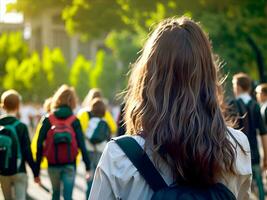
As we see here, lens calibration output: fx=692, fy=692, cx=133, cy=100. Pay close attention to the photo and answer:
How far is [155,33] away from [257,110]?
6208mm

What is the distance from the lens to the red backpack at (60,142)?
855 cm

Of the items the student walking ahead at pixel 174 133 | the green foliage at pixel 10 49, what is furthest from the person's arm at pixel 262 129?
the green foliage at pixel 10 49

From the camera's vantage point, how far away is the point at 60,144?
28.2 feet

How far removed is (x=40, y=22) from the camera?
95.1 meters

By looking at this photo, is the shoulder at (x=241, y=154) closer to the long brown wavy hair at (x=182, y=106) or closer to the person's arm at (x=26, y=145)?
the long brown wavy hair at (x=182, y=106)

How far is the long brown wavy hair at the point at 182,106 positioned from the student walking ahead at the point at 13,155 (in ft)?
17.2

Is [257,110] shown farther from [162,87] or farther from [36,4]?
[36,4]

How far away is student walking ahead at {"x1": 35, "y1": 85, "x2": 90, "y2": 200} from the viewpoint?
855 centimetres

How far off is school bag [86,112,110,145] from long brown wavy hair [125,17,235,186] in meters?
7.81

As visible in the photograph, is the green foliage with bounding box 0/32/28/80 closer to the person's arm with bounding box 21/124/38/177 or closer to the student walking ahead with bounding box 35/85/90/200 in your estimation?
the student walking ahead with bounding box 35/85/90/200

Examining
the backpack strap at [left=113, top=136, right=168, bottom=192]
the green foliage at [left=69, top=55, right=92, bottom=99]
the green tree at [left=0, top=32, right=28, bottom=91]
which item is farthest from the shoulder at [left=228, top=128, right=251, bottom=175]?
the green foliage at [left=69, top=55, right=92, bottom=99]

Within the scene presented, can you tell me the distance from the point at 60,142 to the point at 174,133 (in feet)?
19.7

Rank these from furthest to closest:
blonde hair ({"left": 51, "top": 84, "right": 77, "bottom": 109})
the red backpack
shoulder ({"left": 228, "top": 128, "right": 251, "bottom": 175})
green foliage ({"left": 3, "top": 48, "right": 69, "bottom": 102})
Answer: green foliage ({"left": 3, "top": 48, "right": 69, "bottom": 102})
blonde hair ({"left": 51, "top": 84, "right": 77, "bottom": 109})
the red backpack
shoulder ({"left": 228, "top": 128, "right": 251, "bottom": 175})

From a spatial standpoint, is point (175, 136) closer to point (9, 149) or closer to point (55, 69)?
point (9, 149)
